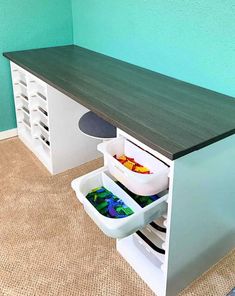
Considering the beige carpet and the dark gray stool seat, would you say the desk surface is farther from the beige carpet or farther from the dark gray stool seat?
the beige carpet

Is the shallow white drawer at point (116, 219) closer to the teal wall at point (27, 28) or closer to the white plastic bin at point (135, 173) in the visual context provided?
the white plastic bin at point (135, 173)

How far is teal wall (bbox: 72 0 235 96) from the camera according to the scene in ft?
4.81

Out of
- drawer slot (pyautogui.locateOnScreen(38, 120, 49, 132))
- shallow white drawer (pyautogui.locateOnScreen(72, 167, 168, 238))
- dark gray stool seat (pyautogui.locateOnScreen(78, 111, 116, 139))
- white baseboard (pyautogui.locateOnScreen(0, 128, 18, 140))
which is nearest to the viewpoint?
shallow white drawer (pyautogui.locateOnScreen(72, 167, 168, 238))

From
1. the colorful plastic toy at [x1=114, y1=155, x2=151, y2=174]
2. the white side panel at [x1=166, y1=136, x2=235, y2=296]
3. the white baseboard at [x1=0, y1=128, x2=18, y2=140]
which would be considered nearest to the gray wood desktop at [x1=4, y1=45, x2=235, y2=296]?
the white side panel at [x1=166, y1=136, x2=235, y2=296]

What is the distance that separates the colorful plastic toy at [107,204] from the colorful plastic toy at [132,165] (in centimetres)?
15

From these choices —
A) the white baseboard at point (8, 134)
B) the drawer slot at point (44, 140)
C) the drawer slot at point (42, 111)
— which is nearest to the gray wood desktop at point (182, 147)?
the drawer slot at point (42, 111)

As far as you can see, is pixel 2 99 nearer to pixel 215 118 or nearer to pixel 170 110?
pixel 170 110

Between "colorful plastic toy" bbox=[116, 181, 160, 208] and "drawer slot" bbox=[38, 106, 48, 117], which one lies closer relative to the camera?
"colorful plastic toy" bbox=[116, 181, 160, 208]

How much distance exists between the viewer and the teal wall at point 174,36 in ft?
4.81

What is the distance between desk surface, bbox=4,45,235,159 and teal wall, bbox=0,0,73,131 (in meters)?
0.25

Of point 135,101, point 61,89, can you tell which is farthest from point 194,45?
point 61,89

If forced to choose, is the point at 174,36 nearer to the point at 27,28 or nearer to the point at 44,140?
the point at 44,140

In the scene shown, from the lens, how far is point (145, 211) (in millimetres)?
1140

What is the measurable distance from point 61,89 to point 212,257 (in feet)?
3.74
